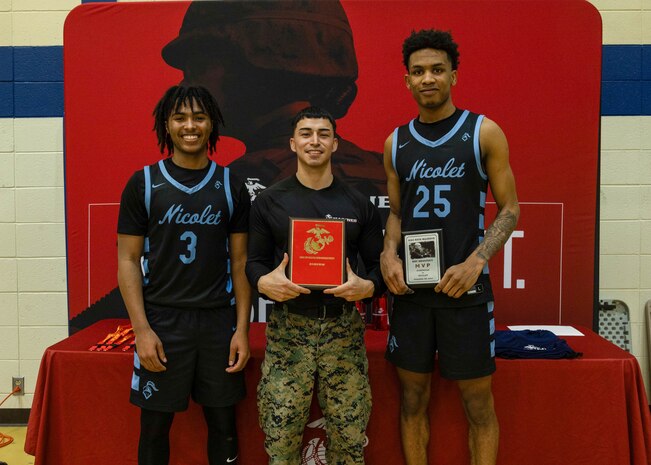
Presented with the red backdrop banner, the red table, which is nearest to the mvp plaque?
the red table

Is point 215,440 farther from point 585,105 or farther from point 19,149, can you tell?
point 585,105

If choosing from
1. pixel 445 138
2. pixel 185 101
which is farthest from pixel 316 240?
pixel 185 101

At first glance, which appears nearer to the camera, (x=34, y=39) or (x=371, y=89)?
(x=371, y=89)

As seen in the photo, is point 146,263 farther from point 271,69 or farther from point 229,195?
point 271,69

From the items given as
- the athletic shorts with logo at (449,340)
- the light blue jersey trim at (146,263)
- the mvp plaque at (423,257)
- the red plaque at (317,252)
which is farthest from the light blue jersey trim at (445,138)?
the light blue jersey trim at (146,263)

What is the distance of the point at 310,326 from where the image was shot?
2.04 metres

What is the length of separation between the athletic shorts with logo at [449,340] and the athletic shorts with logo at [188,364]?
0.73 m

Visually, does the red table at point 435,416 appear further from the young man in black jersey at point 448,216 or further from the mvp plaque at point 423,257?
the mvp plaque at point 423,257

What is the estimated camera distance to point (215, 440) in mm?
2156

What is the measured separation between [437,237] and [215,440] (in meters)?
1.24

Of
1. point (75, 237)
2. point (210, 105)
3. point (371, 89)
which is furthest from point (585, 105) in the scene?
point (75, 237)

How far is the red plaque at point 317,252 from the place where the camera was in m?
1.96

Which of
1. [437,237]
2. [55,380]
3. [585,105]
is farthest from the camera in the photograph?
[585,105]

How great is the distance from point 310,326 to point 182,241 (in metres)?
0.61
